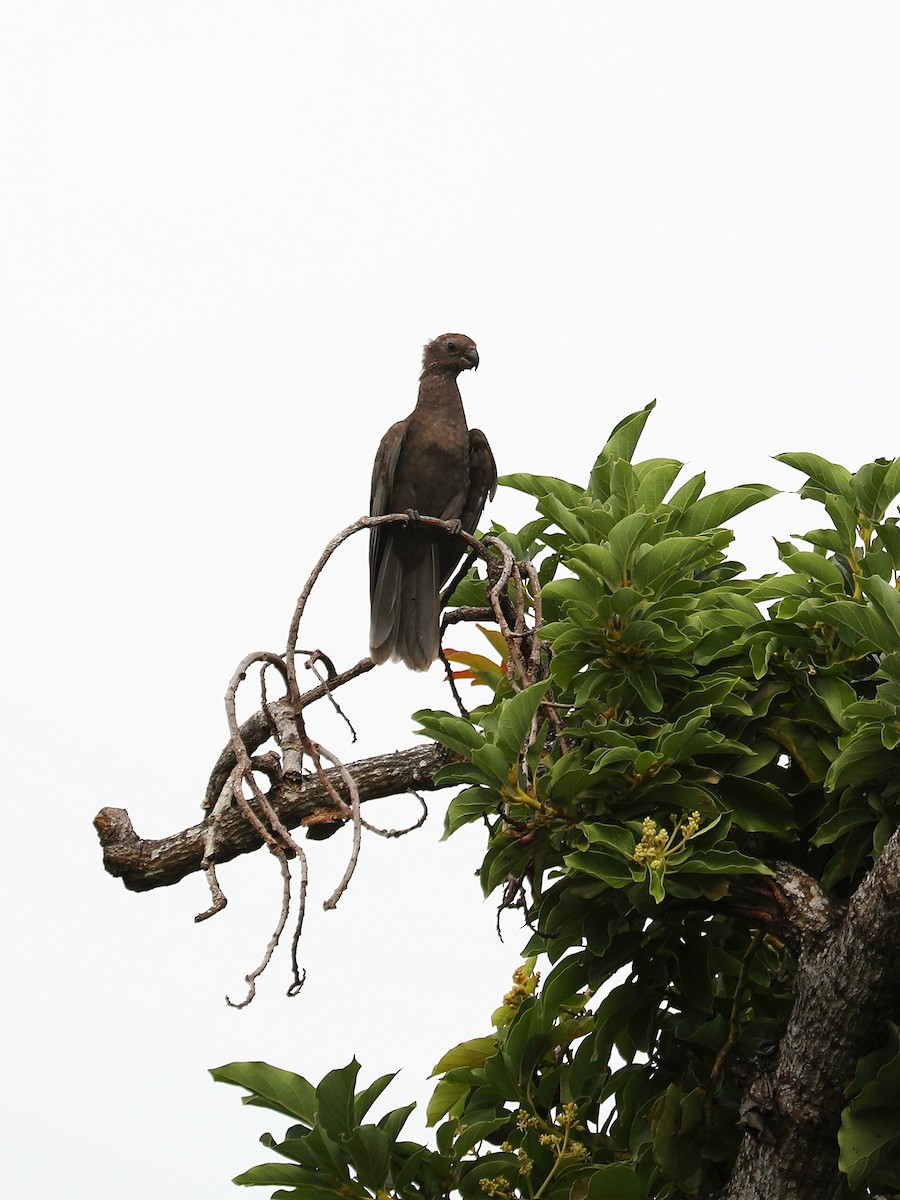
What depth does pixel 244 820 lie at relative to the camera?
3262 millimetres

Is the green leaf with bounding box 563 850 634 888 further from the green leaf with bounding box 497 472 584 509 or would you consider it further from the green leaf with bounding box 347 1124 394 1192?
the green leaf with bounding box 497 472 584 509

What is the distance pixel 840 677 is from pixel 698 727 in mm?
373

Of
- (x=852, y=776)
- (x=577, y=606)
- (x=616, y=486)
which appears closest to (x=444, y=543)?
(x=616, y=486)

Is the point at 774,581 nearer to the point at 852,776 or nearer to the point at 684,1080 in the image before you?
the point at 852,776

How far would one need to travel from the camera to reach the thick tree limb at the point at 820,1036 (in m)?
2.21

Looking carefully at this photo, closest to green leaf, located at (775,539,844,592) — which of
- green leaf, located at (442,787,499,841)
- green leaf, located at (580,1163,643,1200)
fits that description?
green leaf, located at (442,787,499,841)

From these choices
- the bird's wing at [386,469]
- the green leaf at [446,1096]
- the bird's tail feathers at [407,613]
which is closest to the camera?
the green leaf at [446,1096]

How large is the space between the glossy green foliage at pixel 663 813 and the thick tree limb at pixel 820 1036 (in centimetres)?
8

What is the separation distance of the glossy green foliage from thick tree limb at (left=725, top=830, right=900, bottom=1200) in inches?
3.0

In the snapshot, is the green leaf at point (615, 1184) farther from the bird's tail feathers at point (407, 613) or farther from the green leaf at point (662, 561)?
the bird's tail feathers at point (407, 613)

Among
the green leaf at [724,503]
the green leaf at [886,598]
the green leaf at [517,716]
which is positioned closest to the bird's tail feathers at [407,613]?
the green leaf at [724,503]

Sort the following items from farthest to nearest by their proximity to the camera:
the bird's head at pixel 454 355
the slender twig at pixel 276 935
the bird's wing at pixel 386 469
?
the bird's head at pixel 454 355
the bird's wing at pixel 386 469
the slender twig at pixel 276 935

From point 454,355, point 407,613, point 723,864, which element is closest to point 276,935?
point 723,864

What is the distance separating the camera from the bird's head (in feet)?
16.4
